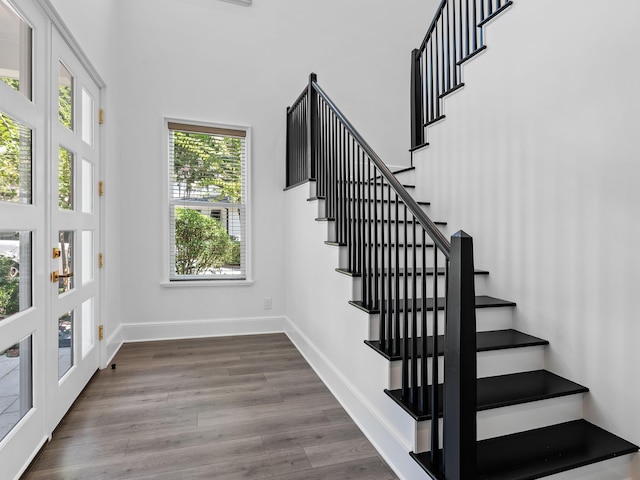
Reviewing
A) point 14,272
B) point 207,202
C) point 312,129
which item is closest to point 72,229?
point 14,272

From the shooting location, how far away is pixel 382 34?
185 inches

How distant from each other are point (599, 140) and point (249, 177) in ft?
10.4

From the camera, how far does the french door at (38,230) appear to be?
165 cm

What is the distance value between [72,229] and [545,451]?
297 centimetres

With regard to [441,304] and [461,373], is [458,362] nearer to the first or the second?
[461,373]

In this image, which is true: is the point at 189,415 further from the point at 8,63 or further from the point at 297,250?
the point at 8,63

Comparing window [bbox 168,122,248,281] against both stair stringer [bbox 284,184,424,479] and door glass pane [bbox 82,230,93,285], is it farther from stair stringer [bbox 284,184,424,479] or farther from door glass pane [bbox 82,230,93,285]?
door glass pane [bbox 82,230,93,285]

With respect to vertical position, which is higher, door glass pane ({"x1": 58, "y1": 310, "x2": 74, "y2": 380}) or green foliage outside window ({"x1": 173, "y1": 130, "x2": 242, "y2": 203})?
green foliage outside window ({"x1": 173, "y1": 130, "x2": 242, "y2": 203})

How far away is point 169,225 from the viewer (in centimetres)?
387

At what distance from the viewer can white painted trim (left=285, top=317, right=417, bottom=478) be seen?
1838 mm

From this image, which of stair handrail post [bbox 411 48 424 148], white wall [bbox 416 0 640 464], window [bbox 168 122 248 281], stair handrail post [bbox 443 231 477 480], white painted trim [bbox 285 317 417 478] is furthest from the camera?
window [bbox 168 122 248 281]

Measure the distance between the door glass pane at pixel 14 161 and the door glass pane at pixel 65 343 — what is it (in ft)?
2.84

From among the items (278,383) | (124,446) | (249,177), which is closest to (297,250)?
(249,177)

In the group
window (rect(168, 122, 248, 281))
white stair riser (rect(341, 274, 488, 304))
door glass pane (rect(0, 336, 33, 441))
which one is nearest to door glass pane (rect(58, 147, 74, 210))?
door glass pane (rect(0, 336, 33, 441))
